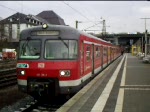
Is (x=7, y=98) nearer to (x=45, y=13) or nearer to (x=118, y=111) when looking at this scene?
(x=118, y=111)

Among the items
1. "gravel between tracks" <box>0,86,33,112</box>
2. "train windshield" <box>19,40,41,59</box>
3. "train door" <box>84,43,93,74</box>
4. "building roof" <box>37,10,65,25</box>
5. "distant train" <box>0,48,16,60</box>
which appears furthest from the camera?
"building roof" <box>37,10,65,25</box>

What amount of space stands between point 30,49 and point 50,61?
0.99 metres

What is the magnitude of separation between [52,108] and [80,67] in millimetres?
1743

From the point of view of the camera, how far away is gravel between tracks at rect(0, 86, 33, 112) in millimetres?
12335

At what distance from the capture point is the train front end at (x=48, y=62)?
1165 centimetres

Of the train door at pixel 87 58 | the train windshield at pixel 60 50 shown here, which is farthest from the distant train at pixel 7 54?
the train windshield at pixel 60 50

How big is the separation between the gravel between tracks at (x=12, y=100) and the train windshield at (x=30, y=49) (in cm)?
185

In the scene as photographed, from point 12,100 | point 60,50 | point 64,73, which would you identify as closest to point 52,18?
point 12,100

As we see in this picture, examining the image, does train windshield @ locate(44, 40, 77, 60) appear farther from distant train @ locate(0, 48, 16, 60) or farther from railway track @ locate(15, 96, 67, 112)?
distant train @ locate(0, 48, 16, 60)

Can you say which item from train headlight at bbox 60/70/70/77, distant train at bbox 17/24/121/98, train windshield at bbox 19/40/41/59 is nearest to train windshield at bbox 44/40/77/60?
distant train at bbox 17/24/121/98

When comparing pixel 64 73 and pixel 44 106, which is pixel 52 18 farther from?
pixel 64 73

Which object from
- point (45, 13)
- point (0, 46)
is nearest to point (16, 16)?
point (45, 13)

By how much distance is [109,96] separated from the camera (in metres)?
11.3

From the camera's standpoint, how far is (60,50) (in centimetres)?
1198
